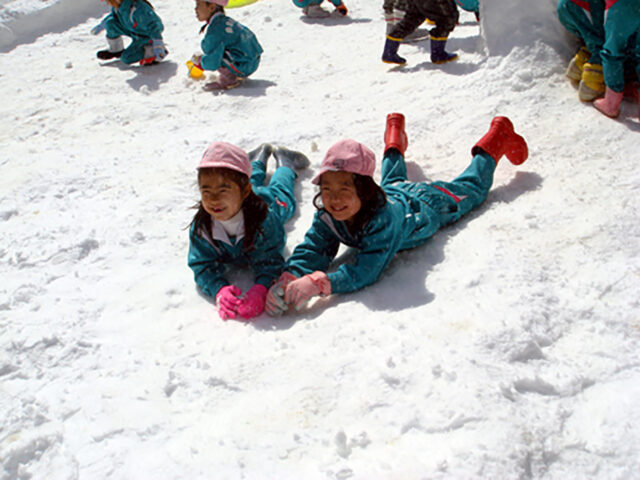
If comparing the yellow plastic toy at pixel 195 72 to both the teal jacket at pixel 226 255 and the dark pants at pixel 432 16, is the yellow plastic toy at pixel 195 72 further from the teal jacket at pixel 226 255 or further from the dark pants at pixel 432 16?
the teal jacket at pixel 226 255

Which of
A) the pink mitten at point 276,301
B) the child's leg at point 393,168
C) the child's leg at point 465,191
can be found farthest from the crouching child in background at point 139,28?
the pink mitten at point 276,301

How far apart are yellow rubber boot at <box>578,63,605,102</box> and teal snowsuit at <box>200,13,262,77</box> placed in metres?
2.94

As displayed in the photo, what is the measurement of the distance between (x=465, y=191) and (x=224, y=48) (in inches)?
124

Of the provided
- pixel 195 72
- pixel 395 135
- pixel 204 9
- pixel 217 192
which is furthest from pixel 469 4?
pixel 217 192

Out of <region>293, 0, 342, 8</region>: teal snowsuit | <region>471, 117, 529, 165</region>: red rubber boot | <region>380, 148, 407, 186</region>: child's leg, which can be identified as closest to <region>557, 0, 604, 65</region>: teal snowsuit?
<region>471, 117, 529, 165</region>: red rubber boot

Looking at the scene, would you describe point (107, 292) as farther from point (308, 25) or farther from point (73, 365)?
point (308, 25)

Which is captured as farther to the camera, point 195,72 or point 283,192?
point 195,72

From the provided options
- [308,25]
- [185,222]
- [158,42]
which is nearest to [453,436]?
[185,222]

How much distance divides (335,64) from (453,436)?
4.49 meters

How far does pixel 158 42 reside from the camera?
5.74 meters

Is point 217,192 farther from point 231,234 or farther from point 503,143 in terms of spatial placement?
point 503,143

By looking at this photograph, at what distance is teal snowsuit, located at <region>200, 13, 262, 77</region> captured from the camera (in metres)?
4.93

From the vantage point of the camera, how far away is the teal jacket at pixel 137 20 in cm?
565

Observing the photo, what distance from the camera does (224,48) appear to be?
4.99 meters
